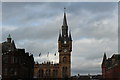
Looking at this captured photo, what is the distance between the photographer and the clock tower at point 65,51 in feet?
602

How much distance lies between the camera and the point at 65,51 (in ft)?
613

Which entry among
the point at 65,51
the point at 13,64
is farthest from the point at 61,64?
the point at 13,64

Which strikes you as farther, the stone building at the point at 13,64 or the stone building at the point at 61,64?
the stone building at the point at 61,64

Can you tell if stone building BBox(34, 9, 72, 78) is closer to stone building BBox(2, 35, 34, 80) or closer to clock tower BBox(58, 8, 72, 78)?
clock tower BBox(58, 8, 72, 78)

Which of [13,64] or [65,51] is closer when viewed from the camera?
[13,64]

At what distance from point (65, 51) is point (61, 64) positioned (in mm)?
7388

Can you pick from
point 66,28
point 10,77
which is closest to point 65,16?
point 66,28

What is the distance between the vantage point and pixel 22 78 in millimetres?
88500

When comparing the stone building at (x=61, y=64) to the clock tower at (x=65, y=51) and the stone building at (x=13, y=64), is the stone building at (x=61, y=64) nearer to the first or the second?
the clock tower at (x=65, y=51)

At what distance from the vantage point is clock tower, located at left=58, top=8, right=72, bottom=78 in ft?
602

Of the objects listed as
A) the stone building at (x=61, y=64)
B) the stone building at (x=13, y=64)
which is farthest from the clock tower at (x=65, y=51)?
the stone building at (x=13, y=64)

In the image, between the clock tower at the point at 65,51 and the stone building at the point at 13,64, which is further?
the clock tower at the point at 65,51

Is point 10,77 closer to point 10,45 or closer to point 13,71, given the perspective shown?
point 13,71

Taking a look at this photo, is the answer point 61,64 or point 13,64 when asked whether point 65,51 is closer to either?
point 61,64
